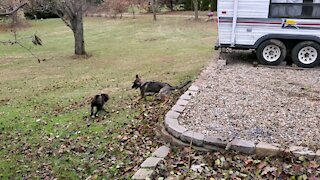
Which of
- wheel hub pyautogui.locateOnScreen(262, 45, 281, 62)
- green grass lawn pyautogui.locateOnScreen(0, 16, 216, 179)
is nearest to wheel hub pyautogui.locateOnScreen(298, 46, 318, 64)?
wheel hub pyautogui.locateOnScreen(262, 45, 281, 62)

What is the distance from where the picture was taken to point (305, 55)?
884cm

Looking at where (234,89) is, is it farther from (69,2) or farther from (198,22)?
(198,22)

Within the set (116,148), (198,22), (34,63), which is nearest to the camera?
(116,148)

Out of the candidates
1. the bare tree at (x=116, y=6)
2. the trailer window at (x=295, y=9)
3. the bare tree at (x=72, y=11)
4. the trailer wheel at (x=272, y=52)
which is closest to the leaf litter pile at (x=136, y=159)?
the trailer wheel at (x=272, y=52)

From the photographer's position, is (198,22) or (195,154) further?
(198,22)

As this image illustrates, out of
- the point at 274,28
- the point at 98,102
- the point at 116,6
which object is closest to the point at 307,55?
the point at 274,28

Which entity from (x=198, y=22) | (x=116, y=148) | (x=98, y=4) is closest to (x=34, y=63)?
(x=116, y=148)

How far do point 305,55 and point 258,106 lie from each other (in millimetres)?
3948

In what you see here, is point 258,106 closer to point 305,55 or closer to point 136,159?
point 136,159

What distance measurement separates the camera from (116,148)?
4.87 meters

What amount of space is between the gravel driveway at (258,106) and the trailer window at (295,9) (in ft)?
4.50

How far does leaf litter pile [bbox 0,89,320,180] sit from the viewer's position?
152 inches

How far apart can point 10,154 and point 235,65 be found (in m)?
5.76

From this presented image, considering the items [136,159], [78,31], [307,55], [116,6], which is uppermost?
[116,6]
